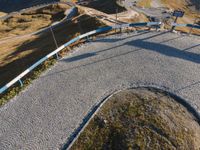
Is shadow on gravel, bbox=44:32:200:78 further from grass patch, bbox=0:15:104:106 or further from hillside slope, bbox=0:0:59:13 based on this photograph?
hillside slope, bbox=0:0:59:13

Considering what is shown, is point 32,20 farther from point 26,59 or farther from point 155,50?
point 155,50

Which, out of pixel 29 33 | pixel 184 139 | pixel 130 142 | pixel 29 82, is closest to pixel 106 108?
pixel 130 142

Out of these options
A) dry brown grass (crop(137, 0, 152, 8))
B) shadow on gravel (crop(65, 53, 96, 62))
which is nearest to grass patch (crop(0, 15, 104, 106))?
shadow on gravel (crop(65, 53, 96, 62))

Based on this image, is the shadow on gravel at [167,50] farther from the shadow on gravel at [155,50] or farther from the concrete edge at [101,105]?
the concrete edge at [101,105]

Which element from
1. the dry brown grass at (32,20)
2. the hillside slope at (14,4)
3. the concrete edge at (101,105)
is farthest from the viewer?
the hillside slope at (14,4)

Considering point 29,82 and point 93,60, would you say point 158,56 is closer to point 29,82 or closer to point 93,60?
point 93,60

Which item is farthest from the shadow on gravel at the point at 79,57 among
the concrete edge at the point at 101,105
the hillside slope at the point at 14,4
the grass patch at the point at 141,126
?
the hillside slope at the point at 14,4
